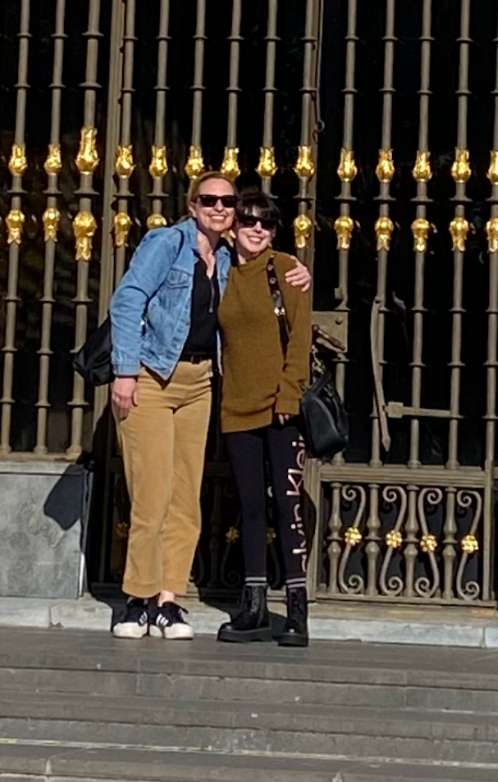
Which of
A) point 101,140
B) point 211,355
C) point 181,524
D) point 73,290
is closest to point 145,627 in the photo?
point 181,524

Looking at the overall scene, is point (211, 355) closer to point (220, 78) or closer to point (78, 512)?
point (78, 512)

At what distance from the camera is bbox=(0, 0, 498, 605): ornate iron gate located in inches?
329

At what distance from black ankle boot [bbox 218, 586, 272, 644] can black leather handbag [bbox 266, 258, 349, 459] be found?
0.67 metres

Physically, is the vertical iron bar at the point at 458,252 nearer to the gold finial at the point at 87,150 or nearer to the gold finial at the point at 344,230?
the gold finial at the point at 344,230

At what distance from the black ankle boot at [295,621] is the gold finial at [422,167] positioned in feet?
7.33

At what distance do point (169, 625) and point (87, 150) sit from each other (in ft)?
8.25

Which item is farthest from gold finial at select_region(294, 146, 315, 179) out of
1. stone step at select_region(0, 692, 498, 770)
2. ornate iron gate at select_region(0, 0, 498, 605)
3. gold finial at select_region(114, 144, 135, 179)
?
stone step at select_region(0, 692, 498, 770)

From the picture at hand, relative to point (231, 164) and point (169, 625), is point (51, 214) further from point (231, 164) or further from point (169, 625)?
point (169, 625)

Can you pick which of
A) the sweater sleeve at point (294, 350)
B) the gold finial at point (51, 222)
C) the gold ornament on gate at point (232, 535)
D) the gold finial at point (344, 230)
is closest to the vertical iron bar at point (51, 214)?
the gold finial at point (51, 222)

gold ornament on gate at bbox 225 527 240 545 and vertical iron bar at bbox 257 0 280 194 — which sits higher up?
vertical iron bar at bbox 257 0 280 194

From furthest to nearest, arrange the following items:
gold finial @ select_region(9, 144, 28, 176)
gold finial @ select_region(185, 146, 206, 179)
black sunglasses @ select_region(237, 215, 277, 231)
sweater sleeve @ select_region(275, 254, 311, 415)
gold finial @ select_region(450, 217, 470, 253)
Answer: gold finial @ select_region(9, 144, 28, 176), gold finial @ select_region(185, 146, 206, 179), gold finial @ select_region(450, 217, 470, 253), black sunglasses @ select_region(237, 215, 277, 231), sweater sleeve @ select_region(275, 254, 311, 415)

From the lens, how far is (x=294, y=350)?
7441mm

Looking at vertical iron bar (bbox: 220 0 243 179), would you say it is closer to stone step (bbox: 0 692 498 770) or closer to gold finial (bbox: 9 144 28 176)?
gold finial (bbox: 9 144 28 176)

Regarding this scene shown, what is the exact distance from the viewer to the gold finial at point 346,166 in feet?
27.8
